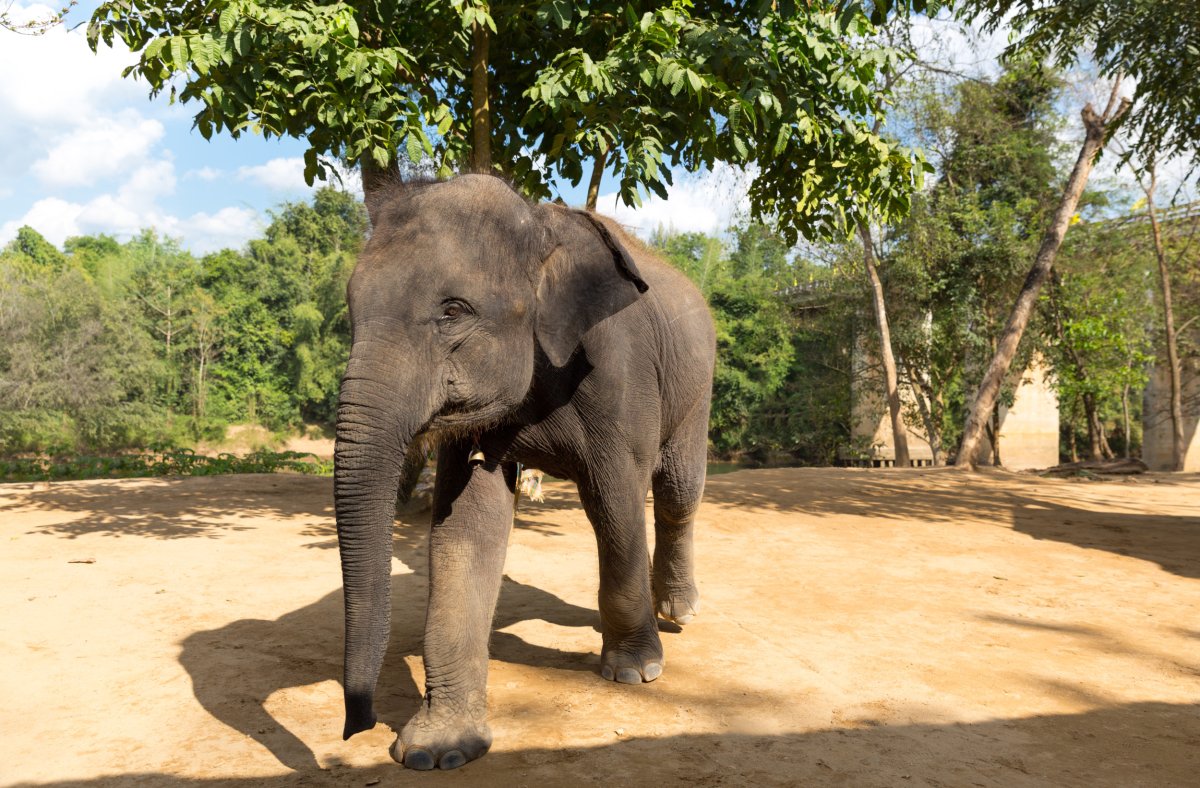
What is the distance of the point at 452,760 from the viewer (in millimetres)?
2910

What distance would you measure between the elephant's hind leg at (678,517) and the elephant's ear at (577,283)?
1.46 metres

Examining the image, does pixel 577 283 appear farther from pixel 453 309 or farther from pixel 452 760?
pixel 452 760

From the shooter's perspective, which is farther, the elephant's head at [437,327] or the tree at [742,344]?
the tree at [742,344]

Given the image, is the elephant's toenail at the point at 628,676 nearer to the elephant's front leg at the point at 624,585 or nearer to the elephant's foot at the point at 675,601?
the elephant's front leg at the point at 624,585

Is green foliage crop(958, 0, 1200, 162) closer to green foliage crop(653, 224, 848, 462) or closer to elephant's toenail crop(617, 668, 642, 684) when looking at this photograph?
elephant's toenail crop(617, 668, 642, 684)

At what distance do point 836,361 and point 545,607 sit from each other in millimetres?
20160

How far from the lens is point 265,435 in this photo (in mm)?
36812

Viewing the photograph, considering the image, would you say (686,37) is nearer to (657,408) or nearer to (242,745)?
(657,408)

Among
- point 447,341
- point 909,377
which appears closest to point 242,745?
point 447,341

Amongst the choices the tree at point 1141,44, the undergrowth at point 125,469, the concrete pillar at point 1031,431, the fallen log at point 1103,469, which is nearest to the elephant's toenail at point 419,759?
the tree at point 1141,44

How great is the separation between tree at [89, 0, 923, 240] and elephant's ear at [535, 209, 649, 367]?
2221mm

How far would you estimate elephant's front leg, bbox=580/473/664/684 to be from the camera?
3.55 metres

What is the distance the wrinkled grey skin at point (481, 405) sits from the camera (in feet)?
8.46

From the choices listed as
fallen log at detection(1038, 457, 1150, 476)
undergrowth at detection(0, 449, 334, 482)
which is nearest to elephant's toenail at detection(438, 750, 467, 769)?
undergrowth at detection(0, 449, 334, 482)
